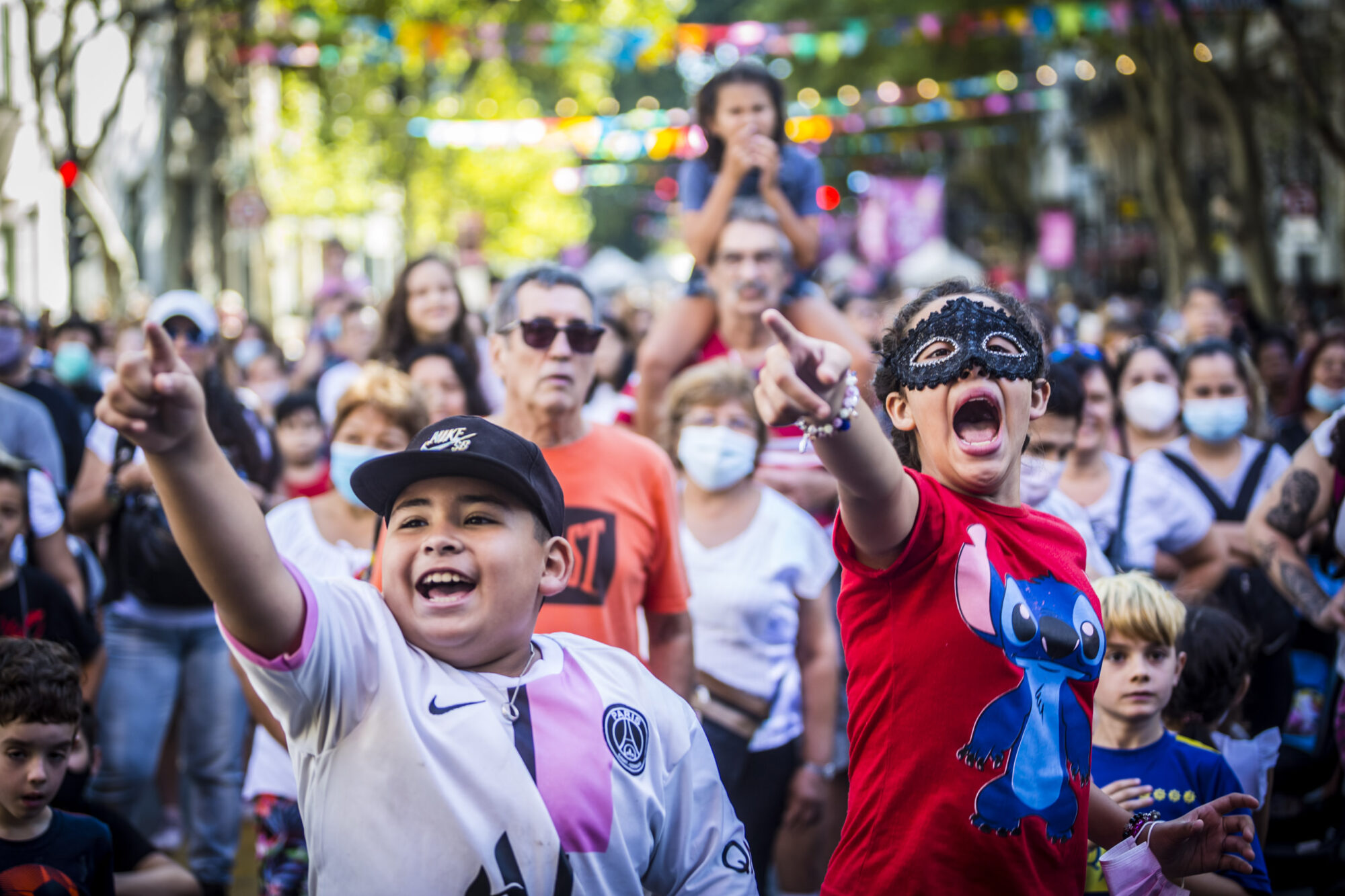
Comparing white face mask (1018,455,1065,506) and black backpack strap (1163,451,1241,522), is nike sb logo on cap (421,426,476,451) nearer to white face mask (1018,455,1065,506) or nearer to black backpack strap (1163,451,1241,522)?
white face mask (1018,455,1065,506)

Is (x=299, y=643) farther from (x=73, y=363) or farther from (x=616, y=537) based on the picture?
(x=73, y=363)

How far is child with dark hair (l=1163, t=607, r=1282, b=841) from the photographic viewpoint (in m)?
4.02

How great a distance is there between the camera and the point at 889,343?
2.91 metres

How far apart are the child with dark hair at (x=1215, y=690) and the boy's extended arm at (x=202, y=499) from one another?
302 centimetres

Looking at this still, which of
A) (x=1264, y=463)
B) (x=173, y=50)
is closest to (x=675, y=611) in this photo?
(x=1264, y=463)

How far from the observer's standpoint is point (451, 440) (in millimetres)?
2541

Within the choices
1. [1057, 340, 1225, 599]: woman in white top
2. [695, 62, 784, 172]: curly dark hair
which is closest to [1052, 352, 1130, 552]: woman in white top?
[1057, 340, 1225, 599]: woman in white top

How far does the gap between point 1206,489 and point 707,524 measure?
2316 millimetres

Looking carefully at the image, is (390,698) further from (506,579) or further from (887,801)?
(887,801)

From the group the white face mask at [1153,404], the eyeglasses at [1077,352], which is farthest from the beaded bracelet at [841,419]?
the white face mask at [1153,404]

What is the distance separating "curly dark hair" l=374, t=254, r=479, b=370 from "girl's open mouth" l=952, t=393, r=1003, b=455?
13.4ft

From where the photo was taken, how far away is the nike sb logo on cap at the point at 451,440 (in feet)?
8.23

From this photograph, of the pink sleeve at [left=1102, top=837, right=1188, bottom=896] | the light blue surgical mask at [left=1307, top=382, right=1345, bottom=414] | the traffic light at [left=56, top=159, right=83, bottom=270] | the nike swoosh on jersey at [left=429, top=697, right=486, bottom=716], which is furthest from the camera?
the traffic light at [left=56, top=159, right=83, bottom=270]

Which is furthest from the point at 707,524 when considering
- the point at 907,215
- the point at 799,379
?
A: the point at 907,215
